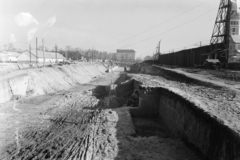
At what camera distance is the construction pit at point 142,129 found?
591cm

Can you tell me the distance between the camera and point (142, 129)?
10.6 metres

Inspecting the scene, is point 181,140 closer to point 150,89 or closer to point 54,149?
point 150,89

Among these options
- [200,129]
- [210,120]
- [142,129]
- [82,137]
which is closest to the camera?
[210,120]

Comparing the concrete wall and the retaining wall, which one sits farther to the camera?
the retaining wall

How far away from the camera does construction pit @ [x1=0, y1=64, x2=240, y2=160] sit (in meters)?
5.91

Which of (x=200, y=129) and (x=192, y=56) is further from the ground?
(x=192, y=56)

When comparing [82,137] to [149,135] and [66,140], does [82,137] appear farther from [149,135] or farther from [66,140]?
[149,135]

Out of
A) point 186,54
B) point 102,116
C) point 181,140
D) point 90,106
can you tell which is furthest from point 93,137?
point 186,54

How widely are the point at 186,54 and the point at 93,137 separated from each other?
75.3ft

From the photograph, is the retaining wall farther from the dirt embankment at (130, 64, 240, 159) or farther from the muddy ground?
the muddy ground

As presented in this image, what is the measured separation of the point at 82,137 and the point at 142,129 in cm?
380

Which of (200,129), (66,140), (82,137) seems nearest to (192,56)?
(200,129)

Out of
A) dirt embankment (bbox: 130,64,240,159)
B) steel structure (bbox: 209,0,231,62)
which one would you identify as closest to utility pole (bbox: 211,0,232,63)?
steel structure (bbox: 209,0,231,62)

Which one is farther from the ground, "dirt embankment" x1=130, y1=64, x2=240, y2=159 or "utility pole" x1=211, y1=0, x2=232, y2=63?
"utility pole" x1=211, y1=0, x2=232, y2=63
